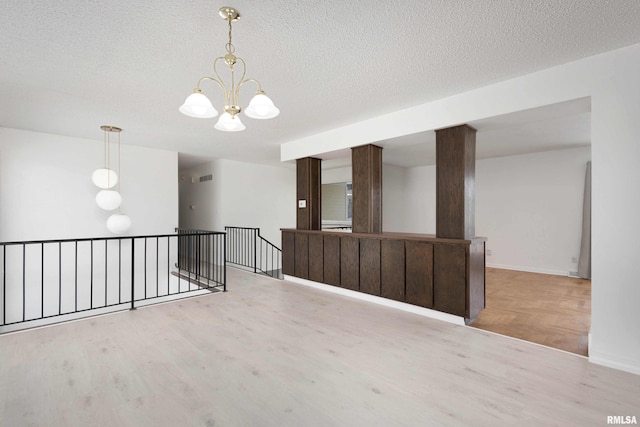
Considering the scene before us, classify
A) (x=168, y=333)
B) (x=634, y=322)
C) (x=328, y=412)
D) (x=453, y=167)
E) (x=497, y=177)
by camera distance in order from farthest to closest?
(x=497, y=177)
(x=453, y=167)
(x=168, y=333)
(x=634, y=322)
(x=328, y=412)

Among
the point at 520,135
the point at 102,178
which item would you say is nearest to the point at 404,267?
the point at 520,135

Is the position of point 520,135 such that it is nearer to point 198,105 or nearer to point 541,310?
point 541,310

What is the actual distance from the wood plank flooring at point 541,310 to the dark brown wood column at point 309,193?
3043mm

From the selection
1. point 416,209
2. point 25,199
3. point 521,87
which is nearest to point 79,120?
point 25,199

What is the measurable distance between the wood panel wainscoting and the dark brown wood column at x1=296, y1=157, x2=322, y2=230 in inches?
10.5

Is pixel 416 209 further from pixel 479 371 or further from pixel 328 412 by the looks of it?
pixel 328 412

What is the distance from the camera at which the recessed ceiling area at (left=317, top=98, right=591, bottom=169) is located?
3098 millimetres

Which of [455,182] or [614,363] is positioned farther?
[455,182]

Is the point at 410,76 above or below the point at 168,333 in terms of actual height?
above

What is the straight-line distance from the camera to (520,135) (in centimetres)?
502

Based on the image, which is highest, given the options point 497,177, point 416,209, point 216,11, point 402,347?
point 216,11

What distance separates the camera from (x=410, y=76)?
2.95 m

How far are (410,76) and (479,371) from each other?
2.75 meters

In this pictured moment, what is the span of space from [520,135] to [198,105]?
17.1 feet
